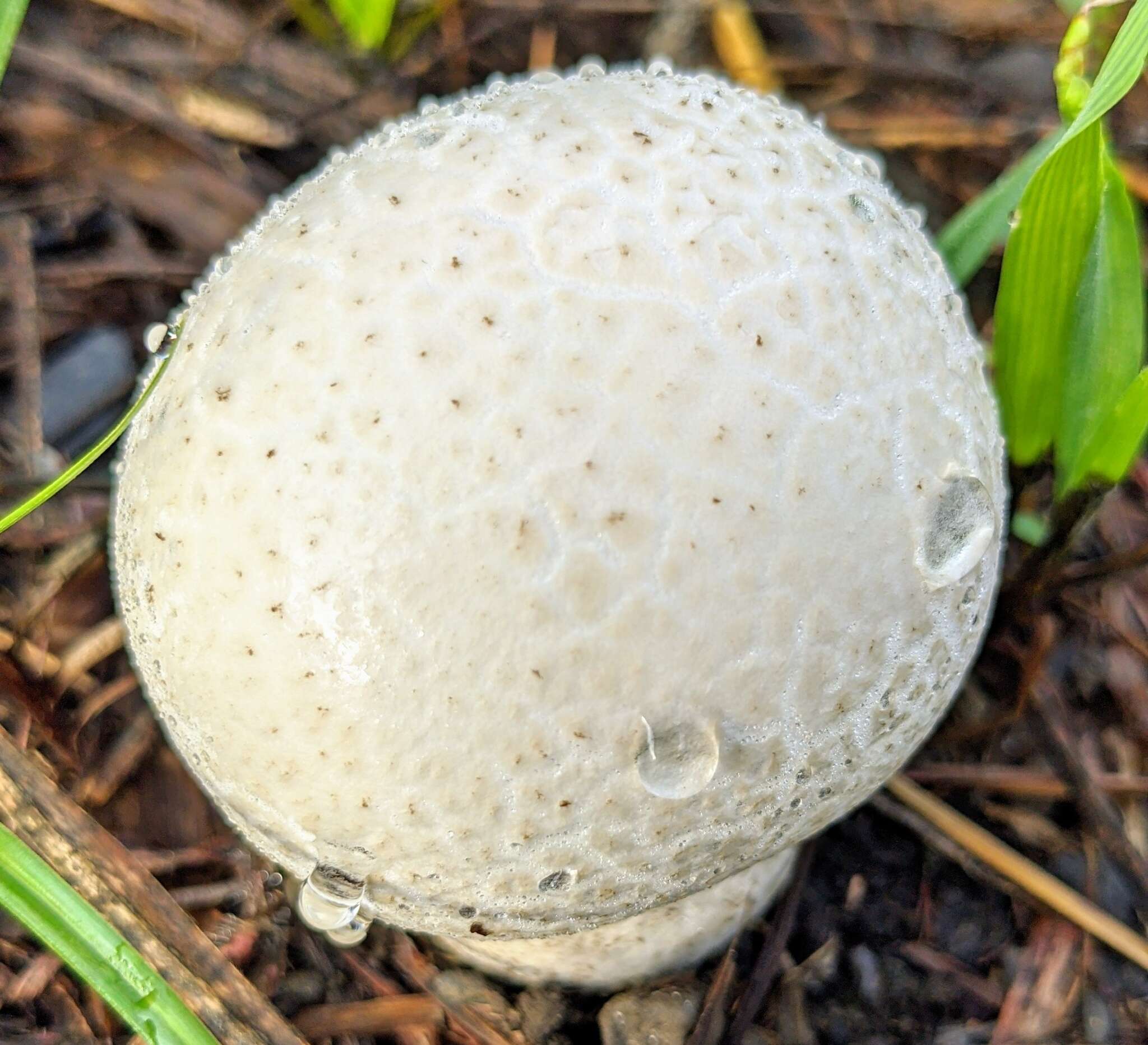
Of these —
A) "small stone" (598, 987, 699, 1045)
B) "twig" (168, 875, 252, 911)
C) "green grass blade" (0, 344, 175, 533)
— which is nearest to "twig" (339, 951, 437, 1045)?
"twig" (168, 875, 252, 911)

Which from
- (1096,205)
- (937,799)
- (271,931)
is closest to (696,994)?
(937,799)

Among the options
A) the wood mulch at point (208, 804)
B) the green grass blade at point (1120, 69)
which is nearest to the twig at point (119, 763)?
the wood mulch at point (208, 804)

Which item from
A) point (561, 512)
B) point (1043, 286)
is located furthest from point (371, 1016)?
point (1043, 286)

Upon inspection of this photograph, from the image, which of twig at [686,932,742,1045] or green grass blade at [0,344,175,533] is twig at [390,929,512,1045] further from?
green grass blade at [0,344,175,533]

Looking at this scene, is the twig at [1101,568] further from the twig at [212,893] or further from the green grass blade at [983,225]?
the twig at [212,893]

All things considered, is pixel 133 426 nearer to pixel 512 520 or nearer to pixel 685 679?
pixel 512 520
